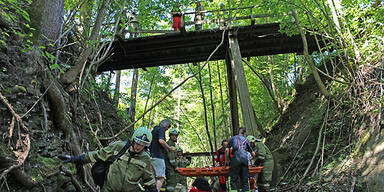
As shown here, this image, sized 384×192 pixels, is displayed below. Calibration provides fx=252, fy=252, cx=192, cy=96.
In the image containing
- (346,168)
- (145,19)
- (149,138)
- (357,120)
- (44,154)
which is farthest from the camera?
(145,19)

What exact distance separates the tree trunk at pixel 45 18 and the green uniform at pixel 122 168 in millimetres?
2453

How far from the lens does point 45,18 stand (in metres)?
4.86

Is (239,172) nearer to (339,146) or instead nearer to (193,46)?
(339,146)

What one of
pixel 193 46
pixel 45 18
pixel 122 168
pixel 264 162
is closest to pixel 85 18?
pixel 45 18

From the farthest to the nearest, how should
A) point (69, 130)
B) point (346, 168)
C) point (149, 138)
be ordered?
point (346, 168)
point (69, 130)
point (149, 138)

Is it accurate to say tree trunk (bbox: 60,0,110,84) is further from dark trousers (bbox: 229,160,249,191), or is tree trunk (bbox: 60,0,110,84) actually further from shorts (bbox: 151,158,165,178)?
dark trousers (bbox: 229,160,249,191)

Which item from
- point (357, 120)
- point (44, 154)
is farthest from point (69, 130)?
point (357, 120)

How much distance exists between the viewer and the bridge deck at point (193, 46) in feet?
30.9

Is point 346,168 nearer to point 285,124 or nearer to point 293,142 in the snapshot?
point 293,142

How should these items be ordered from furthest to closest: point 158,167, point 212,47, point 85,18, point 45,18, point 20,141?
point 212,47
point 85,18
point 158,167
point 45,18
point 20,141

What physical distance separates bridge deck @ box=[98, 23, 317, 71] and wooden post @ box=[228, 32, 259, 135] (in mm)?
593

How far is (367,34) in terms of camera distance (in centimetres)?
710

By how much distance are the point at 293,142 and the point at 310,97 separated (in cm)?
285

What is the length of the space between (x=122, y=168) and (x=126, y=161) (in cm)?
10
